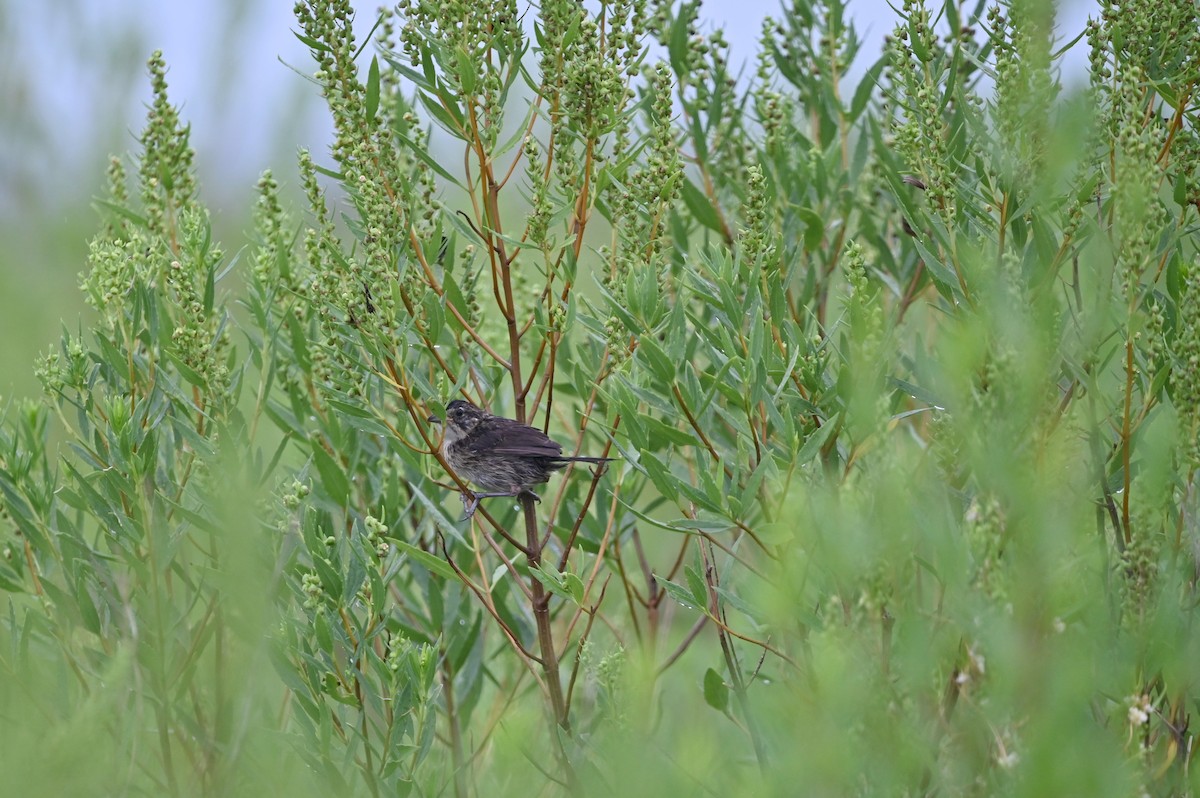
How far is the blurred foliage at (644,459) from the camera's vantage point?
53.7 inches

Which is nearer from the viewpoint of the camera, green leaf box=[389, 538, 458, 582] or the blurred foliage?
the blurred foliage

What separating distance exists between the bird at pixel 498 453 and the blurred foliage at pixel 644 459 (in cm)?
10

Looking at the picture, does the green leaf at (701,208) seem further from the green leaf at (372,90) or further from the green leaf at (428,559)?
the green leaf at (428,559)

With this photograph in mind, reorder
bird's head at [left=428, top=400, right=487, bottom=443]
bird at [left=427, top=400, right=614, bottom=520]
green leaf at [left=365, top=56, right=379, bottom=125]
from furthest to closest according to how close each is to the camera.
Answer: bird's head at [left=428, top=400, right=487, bottom=443] < bird at [left=427, top=400, right=614, bottom=520] < green leaf at [left=365, top=56, right=379, bottom=125]

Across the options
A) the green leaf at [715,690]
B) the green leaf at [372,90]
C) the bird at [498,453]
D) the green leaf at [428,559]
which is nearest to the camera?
the green leaf at [428,559]

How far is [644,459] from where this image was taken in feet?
6.40

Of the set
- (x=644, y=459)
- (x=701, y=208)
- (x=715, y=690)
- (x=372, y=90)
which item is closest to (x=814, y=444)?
(x=644, y=459)

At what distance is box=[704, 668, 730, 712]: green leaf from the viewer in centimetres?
224

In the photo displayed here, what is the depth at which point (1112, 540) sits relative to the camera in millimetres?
2166

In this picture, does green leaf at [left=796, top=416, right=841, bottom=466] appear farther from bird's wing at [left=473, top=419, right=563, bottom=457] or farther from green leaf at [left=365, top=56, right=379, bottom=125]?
green leaf at [left=365, top=56, right=379, bottom=125]

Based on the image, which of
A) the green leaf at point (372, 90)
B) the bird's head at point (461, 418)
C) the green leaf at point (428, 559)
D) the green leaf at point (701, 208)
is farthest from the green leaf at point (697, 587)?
the green leaf at point (701, 208)

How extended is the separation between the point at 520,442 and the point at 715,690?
59 cm

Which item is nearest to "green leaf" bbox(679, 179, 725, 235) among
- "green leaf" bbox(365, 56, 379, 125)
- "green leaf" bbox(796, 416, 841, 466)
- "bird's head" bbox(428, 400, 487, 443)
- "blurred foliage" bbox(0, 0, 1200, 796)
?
"blurred foliage" bbox(0, 0, 1200, 796)

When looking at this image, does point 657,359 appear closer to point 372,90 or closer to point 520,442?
point 520,442
